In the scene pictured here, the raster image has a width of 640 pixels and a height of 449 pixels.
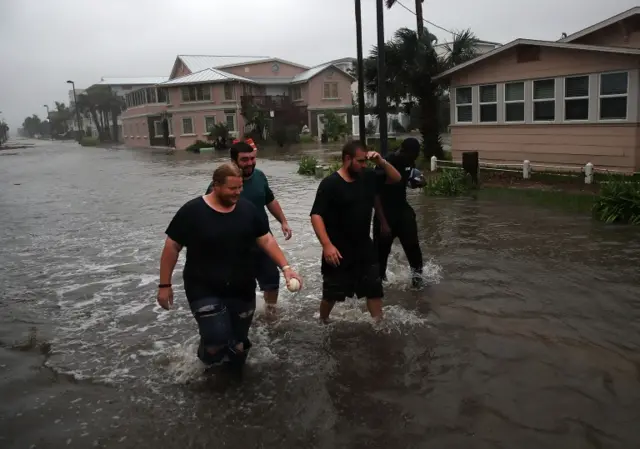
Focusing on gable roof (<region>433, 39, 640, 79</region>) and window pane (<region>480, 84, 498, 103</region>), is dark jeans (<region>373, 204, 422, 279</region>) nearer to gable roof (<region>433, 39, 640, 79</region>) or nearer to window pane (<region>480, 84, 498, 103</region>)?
gable roof (<region>433, 39, 640, 79</region>)

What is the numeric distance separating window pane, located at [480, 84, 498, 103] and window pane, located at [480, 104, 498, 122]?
0.52ft

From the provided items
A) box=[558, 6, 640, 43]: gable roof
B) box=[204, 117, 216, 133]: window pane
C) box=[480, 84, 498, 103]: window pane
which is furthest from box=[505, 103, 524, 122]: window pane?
box=[204, 117, 216, 133]: window pane

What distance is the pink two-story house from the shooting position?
5062cm

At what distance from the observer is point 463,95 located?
19.7m

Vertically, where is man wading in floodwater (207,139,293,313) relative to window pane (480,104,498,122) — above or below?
below

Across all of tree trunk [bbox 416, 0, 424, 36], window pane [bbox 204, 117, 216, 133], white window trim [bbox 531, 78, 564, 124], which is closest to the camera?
white window trim [bbox 531, 78, 564, 124]

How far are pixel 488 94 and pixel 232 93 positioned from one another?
114 feet

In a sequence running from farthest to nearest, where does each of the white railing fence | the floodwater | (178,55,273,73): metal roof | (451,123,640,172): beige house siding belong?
(178,55,273,73): metal roof → (451,123,640,172): beige house siding → the white railing fence → the floodwater

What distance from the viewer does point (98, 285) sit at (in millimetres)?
8227

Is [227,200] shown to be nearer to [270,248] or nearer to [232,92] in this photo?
[270,248]

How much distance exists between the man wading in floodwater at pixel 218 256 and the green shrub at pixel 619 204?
8.03 metres

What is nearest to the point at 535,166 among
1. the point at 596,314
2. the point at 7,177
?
the point at 596,314

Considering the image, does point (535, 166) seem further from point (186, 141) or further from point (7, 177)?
point (186, 141)

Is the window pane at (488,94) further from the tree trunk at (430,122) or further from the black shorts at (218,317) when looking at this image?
the black shorts at (218,317)
